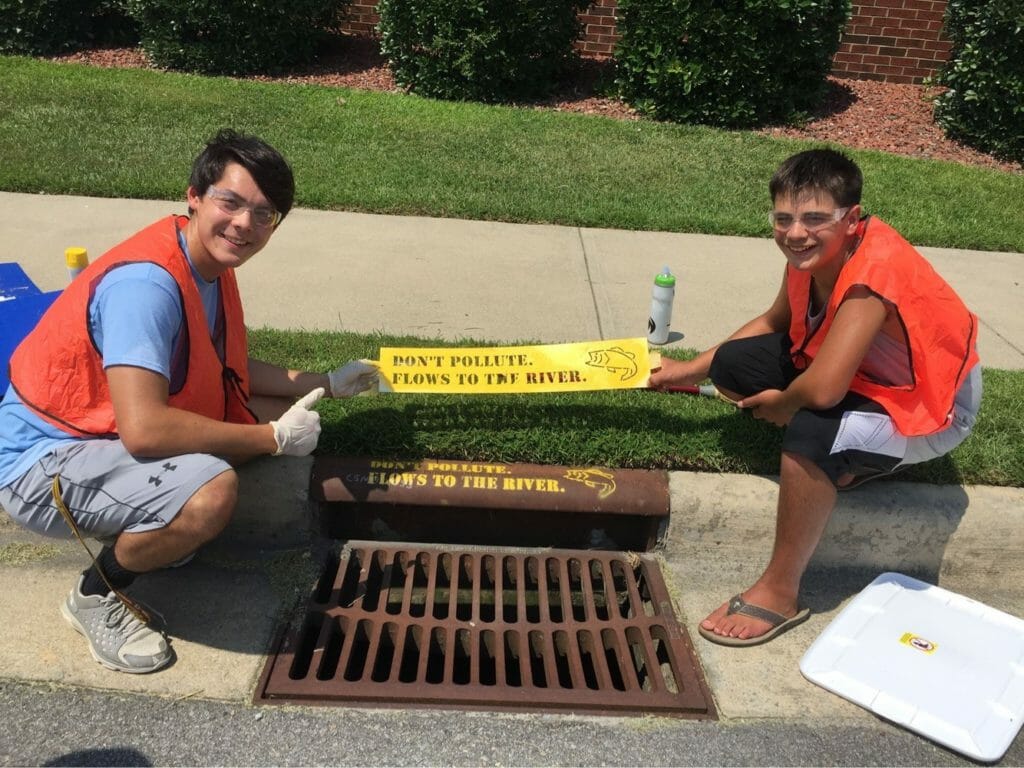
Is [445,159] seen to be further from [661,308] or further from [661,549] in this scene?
[661,549]

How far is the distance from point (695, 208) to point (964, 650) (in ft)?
12.1

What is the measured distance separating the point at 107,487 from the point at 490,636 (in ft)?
3.85

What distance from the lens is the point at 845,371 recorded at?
2547mm

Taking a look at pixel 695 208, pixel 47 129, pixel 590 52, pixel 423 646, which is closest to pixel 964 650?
pixel 423 646

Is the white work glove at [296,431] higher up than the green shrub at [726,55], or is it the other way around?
the green shrub at [726,55]

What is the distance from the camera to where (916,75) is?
30.0 ft

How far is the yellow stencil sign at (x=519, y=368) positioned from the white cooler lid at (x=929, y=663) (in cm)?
110

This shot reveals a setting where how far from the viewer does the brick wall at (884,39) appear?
8.98 metres

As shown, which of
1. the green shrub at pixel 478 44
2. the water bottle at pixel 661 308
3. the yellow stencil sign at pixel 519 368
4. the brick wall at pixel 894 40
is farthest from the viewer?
the brick wall at pixel 894 40

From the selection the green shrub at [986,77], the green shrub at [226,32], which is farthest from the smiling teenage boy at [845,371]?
the green shrub at [226,32]

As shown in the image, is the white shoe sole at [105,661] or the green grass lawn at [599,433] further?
the green grass lawn at [599,433]

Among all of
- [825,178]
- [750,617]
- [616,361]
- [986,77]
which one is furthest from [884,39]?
[750,617]

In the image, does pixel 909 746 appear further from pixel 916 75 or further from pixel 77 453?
pixel 916 75

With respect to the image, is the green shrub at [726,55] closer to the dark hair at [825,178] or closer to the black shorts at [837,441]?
the dark hair at [825,178]
